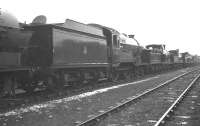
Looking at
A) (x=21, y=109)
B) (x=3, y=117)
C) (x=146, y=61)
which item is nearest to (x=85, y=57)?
(x=21, y=109)

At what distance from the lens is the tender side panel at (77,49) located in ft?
42.1

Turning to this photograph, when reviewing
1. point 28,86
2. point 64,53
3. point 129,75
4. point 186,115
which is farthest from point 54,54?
point 129,75

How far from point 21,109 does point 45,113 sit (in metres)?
0.81

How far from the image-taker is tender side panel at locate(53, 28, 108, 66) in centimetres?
1284

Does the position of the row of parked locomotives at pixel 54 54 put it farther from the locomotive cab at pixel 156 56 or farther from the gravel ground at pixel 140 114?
the locomotive cab at pixel 156 56

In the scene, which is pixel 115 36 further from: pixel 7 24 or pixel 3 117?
pixel 3 117

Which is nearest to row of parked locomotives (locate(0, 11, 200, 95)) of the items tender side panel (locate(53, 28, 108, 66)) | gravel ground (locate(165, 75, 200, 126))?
tender side panel (locate(53, 28, 108, 66))

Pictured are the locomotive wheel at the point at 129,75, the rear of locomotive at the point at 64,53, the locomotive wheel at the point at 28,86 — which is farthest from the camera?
the locomotive wheel at the point at 129,75

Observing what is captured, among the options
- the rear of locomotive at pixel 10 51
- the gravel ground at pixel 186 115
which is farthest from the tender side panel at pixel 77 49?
the gravel ground at pixel 186 115

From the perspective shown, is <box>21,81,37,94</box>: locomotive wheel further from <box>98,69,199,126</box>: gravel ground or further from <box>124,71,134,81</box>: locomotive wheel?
<box>124,71,134,81</box>: locomotive wheel

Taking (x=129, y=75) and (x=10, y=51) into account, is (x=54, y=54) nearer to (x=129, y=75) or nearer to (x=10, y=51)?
(x=10, y=51)

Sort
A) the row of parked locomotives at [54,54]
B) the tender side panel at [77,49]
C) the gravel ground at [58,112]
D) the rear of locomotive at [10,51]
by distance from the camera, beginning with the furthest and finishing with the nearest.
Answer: the tender side panel at [77,49]
the row of parked locomotives at [54,54]
the rear of locomotive at [10,51]
the gravel ground at [58,112]

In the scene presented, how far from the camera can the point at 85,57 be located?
15.5 meters

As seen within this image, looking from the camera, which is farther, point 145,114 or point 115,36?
point 115,36
